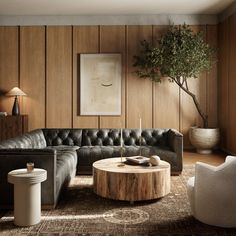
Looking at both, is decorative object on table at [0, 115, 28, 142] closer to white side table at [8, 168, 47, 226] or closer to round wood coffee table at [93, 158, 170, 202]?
round wood coffee table at [93, 158, 170, 202]

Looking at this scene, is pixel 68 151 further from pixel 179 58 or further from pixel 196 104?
pixel 196 104

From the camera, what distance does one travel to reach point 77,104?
806 cm

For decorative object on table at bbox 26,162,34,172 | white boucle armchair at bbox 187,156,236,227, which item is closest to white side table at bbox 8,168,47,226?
decorative object on table at bbox 26,162,34,172

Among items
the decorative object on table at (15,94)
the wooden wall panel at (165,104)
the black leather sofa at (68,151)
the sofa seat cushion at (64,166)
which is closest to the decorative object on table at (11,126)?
the decorative object on table at (15,94)

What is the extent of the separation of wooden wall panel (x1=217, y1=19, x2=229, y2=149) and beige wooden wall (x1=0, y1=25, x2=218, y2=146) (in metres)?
0.19

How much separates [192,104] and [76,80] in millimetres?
3023

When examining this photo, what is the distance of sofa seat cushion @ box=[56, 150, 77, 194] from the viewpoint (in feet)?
12.3

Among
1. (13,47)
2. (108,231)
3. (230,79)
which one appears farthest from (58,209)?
(13,47)

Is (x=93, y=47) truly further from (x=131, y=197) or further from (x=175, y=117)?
(x=131, y=197)

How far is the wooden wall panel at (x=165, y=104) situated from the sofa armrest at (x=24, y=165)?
481 cm

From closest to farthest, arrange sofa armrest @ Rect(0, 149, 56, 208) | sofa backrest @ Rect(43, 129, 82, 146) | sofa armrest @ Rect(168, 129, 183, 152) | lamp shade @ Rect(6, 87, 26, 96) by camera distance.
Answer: sofa armrest @ Rect(0, 149, 56, 208)
sofa armrest @ Rect(168, 129, 183, 152)
sofa backrest @ Rect(43, 129, 82, 146)
lamp shade @ Rect(6, 87, 26, 96)

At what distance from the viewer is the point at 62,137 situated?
5.95 metres

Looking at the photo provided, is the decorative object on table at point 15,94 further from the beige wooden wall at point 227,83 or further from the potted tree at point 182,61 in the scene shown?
the beige wooden wall at point 227,83

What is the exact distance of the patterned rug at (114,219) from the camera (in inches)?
117
